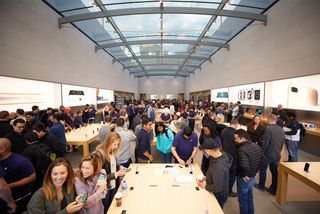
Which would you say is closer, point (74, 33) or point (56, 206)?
point (56, 206)

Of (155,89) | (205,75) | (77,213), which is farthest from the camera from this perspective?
(155,89)

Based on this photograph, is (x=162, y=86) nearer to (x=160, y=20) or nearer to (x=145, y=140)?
(x=160, y=20)

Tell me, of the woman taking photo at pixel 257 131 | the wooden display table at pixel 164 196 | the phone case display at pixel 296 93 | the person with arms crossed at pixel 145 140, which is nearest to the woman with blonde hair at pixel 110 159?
the wooden display table at pixel 164 196

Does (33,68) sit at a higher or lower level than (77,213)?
higher

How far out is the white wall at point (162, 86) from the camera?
2561 centimetres

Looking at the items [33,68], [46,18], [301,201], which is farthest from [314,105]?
[46,18]

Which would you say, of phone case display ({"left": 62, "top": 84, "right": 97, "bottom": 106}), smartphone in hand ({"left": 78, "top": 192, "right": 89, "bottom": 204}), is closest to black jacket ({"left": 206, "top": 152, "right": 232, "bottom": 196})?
smartphone in hand ({"left": 78, "top": 192, "right": 89, "bottom": 204})

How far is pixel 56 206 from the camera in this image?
157cm

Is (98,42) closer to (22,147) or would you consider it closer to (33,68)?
(33,68)

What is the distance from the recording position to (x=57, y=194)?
163cm

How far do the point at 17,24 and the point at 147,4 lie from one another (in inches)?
199

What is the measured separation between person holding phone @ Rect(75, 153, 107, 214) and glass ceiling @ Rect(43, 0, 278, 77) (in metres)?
6.79

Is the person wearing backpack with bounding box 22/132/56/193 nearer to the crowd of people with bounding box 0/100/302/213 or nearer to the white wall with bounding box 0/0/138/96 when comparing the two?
the crowd of people with bounding box 0/100/302/213

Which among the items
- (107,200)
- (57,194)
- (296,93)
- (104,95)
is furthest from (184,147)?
(104,95)
